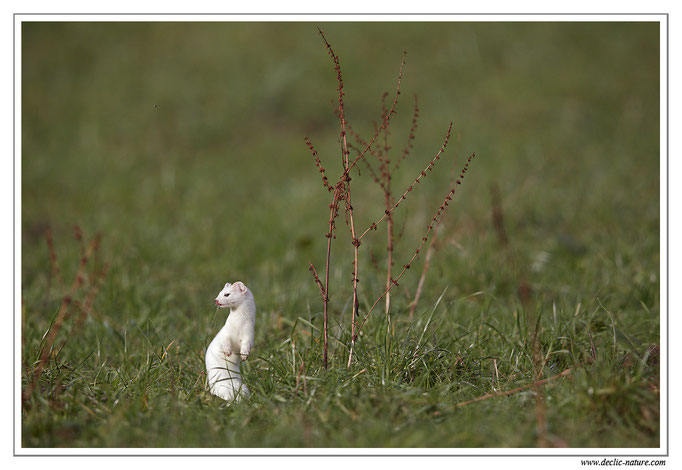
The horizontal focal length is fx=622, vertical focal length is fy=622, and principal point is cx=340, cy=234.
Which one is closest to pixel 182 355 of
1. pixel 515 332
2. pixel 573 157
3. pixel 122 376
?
pixel 122 376

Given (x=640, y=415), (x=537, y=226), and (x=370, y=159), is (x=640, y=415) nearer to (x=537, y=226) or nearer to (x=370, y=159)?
(x=537, y=226)

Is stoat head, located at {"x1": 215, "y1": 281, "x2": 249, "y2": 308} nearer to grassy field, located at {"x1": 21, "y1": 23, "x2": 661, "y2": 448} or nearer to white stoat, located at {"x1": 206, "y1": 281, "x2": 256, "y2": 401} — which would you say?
white stoat, located at {"x1": 206, "y1": 281, "x2": 256, "y2": 401}

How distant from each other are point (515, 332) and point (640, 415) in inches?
37.0

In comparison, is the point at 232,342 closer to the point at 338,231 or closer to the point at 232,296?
the point at 232,296

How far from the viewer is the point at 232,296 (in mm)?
2486

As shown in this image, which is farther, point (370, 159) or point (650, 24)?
point (650, 24)

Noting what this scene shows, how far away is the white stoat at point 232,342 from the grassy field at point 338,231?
0.07 meters

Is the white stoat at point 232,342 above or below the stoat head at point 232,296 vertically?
below

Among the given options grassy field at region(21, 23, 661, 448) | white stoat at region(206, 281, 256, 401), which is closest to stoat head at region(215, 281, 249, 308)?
white stoat at region(206, 281, 256, 401)

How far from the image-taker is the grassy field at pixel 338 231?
2.40 metres

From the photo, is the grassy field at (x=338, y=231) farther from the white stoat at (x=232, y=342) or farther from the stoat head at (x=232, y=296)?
the stoat head at (x=232, y=296)

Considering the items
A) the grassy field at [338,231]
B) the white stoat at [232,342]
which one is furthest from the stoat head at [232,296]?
the grassy field at [338,231]

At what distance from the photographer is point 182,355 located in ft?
10.2

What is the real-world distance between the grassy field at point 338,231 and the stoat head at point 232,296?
343 mm
